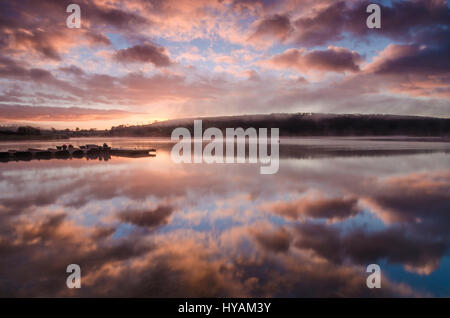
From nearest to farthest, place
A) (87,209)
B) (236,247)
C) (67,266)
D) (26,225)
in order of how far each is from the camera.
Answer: (67,266), (236,247), (26,225), (87,209)

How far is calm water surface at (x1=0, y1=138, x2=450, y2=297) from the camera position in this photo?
4.95 m

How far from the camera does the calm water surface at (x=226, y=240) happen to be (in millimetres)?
4953

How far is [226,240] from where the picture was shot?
276 inches

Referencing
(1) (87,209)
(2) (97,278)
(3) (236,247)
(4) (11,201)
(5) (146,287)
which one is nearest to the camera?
(5) (146,287)

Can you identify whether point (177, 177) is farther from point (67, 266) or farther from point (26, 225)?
point (67, 266)

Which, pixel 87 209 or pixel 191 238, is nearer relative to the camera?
pixel 191 238

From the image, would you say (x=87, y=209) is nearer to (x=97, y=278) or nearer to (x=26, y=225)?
(x=26, y=225)

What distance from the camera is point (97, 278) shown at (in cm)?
514
